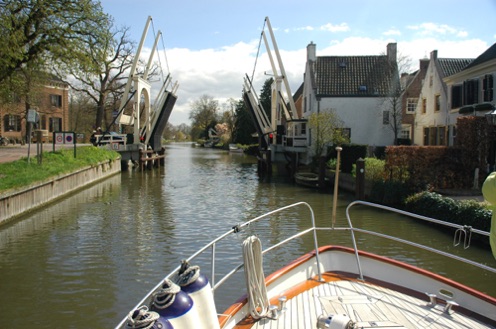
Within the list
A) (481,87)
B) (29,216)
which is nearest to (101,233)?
(29,216)

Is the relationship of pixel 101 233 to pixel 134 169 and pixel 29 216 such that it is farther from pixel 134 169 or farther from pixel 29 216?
pixel 134 169

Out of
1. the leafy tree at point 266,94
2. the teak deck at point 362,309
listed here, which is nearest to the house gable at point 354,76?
the leafy tree at point 266,94

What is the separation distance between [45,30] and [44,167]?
15.8 ft

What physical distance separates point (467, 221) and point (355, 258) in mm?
6467

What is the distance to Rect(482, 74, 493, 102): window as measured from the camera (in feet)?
64.2

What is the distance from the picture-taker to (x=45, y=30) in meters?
16.3

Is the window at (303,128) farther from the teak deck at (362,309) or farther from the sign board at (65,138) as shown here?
the teak deck at (362,309)

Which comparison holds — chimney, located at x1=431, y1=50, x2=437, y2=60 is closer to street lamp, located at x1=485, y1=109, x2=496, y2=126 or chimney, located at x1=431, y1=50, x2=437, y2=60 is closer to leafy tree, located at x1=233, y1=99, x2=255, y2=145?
street lamp, located at x1=485, y1=109, x2=496, y2=126

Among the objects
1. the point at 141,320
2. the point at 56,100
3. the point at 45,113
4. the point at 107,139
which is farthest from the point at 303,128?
the point at 56,100

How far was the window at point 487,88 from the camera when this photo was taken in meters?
19.6

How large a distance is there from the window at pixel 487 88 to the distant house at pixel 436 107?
9.80 feet

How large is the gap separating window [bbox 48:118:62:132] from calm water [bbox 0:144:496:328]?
30360 mm

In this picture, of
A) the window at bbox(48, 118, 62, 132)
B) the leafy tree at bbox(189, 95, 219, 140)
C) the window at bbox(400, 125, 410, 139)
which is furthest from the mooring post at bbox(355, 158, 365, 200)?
the leafy tree at bbox(189, 95, 219, 140)

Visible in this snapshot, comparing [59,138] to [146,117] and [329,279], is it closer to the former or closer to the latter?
[146,117]
